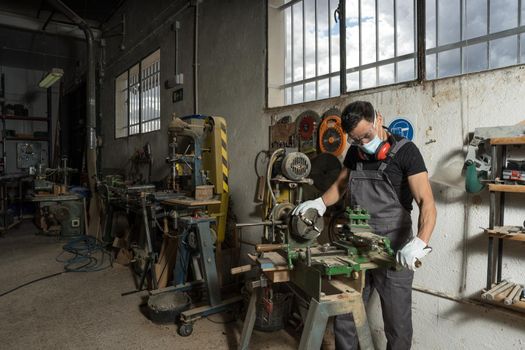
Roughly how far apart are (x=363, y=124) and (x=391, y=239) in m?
0.55

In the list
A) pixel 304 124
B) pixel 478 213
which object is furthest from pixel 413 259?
pixel 304 124

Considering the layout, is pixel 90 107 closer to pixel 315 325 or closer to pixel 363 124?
pixel 363 124

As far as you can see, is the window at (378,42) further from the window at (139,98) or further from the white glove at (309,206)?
the window at (139,98)

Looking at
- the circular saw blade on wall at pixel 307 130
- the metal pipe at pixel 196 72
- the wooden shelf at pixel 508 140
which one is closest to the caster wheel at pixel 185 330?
the circular saw blade on wall at pixel 307 130

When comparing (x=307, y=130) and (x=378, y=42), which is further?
(x=307, y=130)

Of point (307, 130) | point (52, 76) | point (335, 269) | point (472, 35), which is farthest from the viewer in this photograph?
point (52, 76)

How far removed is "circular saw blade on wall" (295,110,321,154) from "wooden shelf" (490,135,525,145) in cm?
104

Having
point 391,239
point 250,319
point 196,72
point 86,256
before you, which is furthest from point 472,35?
point 86,256

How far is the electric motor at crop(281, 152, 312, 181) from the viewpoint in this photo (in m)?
2.05

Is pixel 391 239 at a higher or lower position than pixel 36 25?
lower

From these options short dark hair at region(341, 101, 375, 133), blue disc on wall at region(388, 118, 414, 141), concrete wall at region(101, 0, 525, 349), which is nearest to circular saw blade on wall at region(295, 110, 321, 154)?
concrete wall at region(101, 0, 525, 349)

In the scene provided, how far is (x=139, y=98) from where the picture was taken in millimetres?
5180

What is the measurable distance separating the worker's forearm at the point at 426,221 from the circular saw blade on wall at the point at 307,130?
961 millimetres

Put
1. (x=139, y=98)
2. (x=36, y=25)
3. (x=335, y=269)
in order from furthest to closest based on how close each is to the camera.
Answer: (x=36, y=25)
(x=139, y=98)
(x=335, y=269)
